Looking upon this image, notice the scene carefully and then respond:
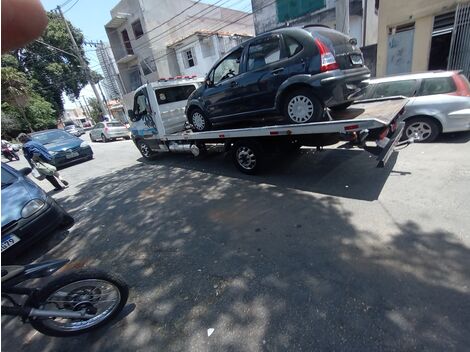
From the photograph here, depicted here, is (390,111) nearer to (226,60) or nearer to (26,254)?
(226,60)

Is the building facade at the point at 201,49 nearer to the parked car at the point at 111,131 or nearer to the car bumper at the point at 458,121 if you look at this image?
the parked car at the point at 111,131

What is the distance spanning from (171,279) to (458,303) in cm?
282

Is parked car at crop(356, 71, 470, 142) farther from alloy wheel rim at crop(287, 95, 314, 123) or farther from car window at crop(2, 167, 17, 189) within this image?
car window at crop(2, 167, 17, 189)

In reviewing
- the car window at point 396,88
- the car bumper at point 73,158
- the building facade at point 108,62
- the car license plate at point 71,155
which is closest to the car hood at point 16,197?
the car bumper at point 73,158

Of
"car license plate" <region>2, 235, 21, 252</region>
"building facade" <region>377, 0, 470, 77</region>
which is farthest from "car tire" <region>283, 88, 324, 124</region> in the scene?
"building facade" <region>377, 0, 470, 77</region>

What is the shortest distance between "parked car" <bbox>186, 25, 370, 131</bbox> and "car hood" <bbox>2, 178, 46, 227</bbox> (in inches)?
146

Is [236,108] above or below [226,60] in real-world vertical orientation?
below

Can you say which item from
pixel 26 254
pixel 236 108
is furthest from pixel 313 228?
pixel 26 254

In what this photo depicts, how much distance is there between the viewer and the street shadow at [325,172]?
4570 mm

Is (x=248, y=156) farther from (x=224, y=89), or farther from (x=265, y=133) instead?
(x=224, y=89)

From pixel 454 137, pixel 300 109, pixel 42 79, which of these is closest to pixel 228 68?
pixel 300 109

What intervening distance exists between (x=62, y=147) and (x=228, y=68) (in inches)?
320

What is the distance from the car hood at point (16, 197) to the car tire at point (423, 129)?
7.19 m

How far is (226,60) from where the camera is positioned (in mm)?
5633
